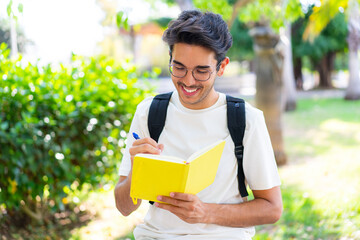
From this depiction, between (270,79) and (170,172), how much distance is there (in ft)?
19.5

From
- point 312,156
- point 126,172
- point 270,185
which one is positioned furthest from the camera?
point 312,156

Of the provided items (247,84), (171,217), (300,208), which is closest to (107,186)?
(300,208)

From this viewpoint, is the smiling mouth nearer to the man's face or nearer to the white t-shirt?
the man's face

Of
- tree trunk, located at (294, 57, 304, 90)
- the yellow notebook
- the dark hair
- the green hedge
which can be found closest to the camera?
the yellow notebook

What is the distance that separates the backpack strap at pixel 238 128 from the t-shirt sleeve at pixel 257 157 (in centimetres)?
2

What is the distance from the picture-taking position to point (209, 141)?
6.62ft

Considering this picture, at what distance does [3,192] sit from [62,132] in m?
0.73

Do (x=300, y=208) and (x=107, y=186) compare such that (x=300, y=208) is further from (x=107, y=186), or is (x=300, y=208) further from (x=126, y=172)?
(x=126, y=172)

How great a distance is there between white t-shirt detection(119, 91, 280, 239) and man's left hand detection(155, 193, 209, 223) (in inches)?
5.3

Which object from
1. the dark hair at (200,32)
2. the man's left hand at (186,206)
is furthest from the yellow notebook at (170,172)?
the dark hair at (200,32)

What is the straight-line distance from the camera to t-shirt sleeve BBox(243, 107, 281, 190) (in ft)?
6.45

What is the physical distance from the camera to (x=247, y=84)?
89.8ft

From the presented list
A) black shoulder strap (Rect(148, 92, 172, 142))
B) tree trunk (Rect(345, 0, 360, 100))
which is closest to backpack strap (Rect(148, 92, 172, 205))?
black shoulder strap (Rect(148, 92, 172, 142))

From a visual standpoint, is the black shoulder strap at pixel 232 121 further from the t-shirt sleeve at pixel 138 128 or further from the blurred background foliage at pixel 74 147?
the blurred background foliage at pixel 74 147
